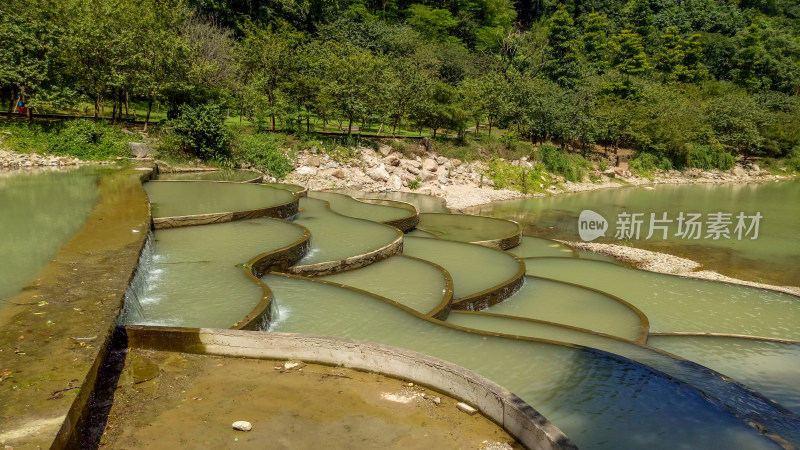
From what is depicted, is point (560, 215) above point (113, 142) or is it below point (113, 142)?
below

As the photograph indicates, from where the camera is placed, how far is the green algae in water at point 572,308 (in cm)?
847

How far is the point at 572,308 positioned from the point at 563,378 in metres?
3.95

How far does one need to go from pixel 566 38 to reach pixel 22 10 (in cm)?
3638

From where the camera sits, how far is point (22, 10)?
1902 cm

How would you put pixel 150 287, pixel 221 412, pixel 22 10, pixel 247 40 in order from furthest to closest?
pixel 247 40 → pixel 22 10 → pixel 150 287 → pixel 221 412

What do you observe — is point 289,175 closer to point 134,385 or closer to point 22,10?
point 22,10

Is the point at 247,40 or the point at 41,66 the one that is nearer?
the point at 41,66

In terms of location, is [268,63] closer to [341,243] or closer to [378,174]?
[378,174]

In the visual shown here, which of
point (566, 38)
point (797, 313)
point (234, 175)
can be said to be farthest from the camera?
point (566, 38)

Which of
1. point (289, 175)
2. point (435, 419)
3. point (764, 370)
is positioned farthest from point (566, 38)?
point (435, 419)

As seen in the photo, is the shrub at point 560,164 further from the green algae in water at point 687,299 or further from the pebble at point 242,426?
the pebble at point 242,426

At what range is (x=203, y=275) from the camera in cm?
768

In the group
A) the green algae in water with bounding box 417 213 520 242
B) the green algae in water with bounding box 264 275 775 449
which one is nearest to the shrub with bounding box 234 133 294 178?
the green algae in water with bounding box 417 213 520 242

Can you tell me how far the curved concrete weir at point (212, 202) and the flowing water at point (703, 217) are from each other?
9075 millimetres
